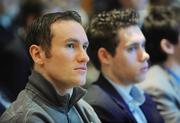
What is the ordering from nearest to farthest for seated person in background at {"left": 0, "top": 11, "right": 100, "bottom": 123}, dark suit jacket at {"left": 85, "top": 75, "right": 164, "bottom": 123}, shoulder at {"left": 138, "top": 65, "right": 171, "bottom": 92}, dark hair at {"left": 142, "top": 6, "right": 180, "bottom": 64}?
1. seated person in background at {"left": 0, "top": 11, "right": 100, "bottom": 123}
2. dark suit jacket at {"left": 85, "top": 75, "right": 164, "bottom": 123}
3. shoulder at {"left": 138, "top": 65, "right": 171, "bottom": 92}
4. dark hair at {"left": 142, "top": 6, "right": 180, "bottom": 64}

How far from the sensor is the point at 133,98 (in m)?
2.89

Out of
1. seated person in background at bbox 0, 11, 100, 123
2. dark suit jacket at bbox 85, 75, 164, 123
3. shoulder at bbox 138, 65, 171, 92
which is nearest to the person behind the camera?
seated person in background at bbox 0, 11, 100, 123

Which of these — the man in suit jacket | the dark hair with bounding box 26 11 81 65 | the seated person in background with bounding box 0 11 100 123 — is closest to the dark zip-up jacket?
the seated person in background with bounding box 0 11 100 123

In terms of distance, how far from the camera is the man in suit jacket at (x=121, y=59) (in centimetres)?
283

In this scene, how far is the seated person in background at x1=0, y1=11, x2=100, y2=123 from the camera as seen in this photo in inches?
87.4

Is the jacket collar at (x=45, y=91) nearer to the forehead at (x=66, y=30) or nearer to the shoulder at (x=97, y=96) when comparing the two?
the forehead at (x=66, y=30)

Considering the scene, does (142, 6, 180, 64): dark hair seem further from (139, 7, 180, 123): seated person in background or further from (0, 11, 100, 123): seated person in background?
(0, 11, 100, 123): seated person in background

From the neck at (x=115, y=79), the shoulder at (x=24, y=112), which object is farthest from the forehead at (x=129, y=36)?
the shoulder at (x=24, y=112)

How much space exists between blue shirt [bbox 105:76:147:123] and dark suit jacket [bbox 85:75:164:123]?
0.08ft

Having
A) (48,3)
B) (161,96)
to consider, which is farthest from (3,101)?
(48,3)

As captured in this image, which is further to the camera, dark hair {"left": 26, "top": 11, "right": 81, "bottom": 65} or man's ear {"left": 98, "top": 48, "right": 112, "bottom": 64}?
man's ear {"left": 98, "top": 48, "right": 112, "bottom": 64}

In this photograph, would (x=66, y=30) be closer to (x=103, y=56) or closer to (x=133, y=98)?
Answer: (x=103, y=56)

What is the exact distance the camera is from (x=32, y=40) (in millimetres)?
2314

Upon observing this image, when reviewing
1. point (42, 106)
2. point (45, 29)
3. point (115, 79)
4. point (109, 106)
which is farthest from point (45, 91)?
point (115, 79)
